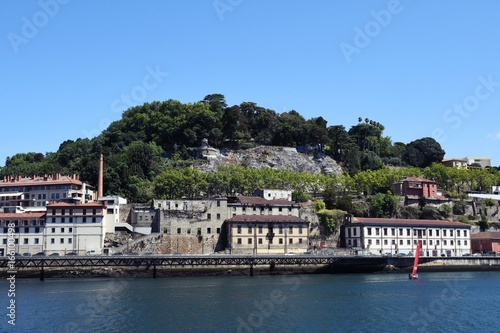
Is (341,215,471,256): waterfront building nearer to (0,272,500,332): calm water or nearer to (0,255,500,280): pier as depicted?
(0,255,500,280): pier

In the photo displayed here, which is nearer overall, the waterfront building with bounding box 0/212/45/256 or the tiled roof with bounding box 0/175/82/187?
the waterfront building with bounding box 0/212/45/256

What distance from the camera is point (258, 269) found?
228 feet

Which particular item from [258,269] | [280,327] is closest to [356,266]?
[258,269]

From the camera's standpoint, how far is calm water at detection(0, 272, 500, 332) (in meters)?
36.7

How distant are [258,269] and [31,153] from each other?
87381mm

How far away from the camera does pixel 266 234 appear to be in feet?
260

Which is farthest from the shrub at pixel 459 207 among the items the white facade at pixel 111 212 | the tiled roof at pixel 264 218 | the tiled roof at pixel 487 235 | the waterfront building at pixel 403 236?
the white facade at pixel 111 212

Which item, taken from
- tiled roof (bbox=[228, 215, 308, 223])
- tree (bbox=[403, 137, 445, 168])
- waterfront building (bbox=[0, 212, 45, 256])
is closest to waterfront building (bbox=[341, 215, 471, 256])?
tiled roof (bbox=[228, 215, 308, 223])

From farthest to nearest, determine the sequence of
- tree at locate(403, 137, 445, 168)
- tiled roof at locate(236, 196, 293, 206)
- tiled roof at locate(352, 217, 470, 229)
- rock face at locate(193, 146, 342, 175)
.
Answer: tree at locate(403, 137, 445, 168) → rock face at locate(193, 146, 342, 175) → tiled roof at locate(352, 217, 470, 229) → tiled roof at locate(236, 196, 293, 206)

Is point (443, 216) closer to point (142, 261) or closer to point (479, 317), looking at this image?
point (142, 261)

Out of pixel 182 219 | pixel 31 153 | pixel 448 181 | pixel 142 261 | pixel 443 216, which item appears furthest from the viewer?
pixel 31 153

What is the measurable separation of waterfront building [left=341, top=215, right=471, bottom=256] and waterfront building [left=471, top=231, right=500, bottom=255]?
229 cm

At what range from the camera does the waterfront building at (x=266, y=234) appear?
78188 millimetres

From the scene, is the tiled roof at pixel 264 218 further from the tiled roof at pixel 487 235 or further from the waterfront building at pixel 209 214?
the tiled roof at pixel 487 235
